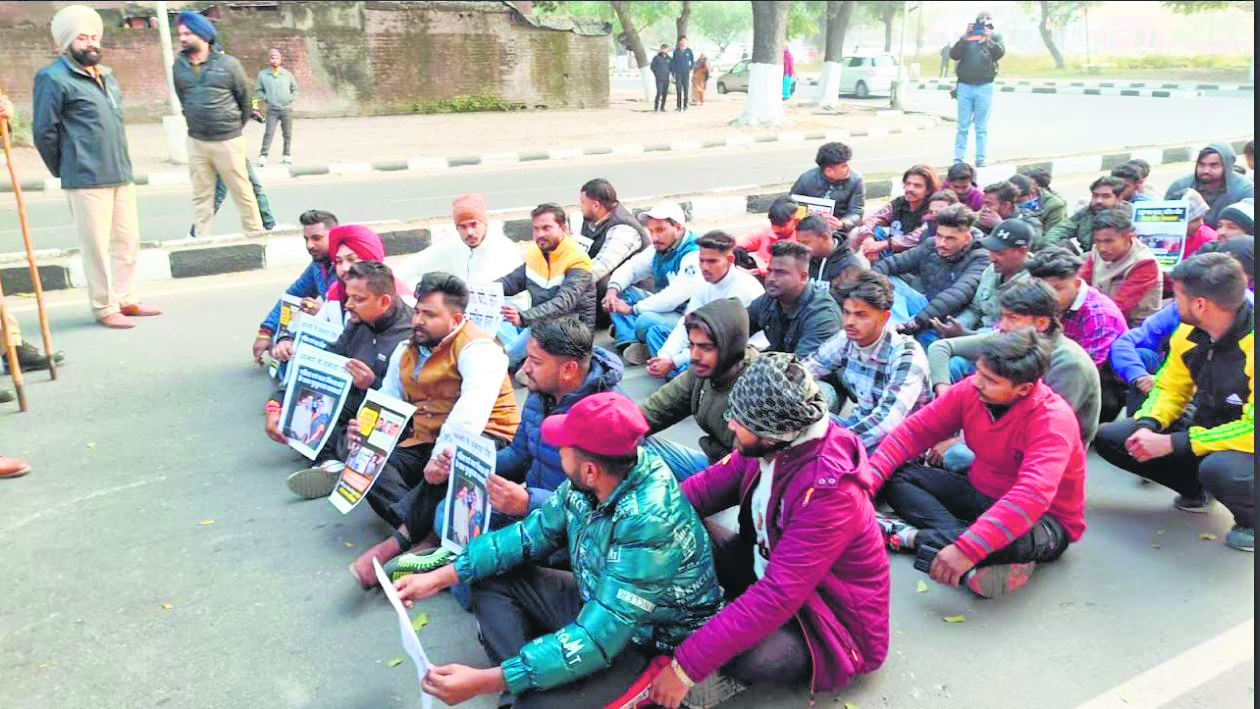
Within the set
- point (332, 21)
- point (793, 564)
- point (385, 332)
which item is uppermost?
point (332, 21)

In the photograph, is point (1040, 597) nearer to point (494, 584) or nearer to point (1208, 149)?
point (494, 584)

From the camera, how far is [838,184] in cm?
755

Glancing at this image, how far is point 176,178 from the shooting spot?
12812 mm

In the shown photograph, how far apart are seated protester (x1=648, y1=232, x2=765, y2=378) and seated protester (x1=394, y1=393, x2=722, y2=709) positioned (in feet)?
7.97

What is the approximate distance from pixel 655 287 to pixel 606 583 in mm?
4004

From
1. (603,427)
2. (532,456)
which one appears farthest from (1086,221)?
(603,427)

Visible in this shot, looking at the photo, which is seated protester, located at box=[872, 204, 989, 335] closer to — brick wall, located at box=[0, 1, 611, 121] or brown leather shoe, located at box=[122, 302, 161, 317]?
brown leather shoe, located at box=[122, 302, 161, 317]

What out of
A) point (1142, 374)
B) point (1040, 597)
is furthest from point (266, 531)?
point (1142, 374)

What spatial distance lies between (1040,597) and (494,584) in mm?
1893

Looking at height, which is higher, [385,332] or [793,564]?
[385,332]

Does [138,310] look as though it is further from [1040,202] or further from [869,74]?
[869,74]

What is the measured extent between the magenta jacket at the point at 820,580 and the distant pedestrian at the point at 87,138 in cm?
545

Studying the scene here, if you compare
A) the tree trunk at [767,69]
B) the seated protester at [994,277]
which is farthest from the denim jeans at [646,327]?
the tree trunk at [767,69]

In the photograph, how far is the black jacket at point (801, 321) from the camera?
15.4 feet
